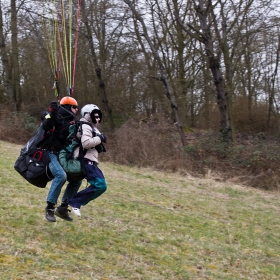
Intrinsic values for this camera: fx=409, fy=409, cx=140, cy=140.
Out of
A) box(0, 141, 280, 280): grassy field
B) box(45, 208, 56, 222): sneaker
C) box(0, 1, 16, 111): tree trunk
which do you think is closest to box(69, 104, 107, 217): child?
box(45, 208, 56, 222): sneaker

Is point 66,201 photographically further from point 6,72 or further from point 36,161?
point 6,72

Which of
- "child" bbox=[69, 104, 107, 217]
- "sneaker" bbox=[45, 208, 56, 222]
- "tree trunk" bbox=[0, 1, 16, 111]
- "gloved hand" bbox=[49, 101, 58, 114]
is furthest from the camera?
"tree trunk" bbox=[0, 1, 16, 111]

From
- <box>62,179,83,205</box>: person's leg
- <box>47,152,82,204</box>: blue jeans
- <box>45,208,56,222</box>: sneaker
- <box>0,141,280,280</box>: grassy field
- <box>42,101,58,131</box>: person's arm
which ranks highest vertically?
<box>42,101,58,131</box>: person's arm

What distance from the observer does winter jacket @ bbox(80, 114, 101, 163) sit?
5171 millimetres

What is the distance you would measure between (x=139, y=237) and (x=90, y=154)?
2007 millimetres

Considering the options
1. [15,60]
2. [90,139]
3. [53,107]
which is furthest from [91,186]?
[15,60]

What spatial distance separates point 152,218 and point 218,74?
11466mm

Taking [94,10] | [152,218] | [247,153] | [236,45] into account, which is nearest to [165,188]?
[152,218]

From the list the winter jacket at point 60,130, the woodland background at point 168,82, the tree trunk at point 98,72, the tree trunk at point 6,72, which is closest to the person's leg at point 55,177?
the winter jacket at point 60,130

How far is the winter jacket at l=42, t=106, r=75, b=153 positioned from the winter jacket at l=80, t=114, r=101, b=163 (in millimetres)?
203

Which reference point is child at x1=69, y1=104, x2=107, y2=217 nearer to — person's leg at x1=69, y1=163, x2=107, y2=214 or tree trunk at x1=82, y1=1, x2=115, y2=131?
person's leg at x1=69, y1=163, x2=107, y2=214

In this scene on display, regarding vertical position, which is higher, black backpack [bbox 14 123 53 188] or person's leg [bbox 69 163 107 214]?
black backpack [bbox 14 123 53 188]

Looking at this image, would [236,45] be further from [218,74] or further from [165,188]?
[165,188]

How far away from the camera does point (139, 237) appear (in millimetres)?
6645
